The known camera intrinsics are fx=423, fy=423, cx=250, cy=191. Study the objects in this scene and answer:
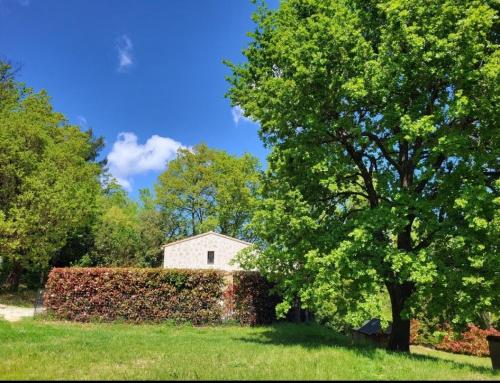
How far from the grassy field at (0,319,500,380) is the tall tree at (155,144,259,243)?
37334 millimetres

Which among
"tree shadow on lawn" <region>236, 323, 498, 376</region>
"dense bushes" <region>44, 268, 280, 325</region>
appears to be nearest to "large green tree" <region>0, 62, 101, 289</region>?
"dense bushes" <region>44, 268, 280, 325</region>

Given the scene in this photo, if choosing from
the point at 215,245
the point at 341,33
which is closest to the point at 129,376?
the point at 341,33

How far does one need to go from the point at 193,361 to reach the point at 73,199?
2103 cm

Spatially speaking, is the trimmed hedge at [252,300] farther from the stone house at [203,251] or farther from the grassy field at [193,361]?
the stone house at [203,251]

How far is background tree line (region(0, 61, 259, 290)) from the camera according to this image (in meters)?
25.7

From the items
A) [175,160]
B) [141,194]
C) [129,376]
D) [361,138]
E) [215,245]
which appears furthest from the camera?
[141,194]

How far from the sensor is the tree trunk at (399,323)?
13422 millimetres

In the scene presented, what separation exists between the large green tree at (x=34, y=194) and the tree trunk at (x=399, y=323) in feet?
66.4

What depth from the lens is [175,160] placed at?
53500 millimetres

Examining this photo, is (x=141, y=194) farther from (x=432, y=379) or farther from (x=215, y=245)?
(x=432, y=379)

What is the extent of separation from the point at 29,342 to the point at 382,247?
9.67 m

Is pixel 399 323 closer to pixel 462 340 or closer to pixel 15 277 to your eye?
pixel 462 340

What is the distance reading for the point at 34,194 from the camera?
1032 inches

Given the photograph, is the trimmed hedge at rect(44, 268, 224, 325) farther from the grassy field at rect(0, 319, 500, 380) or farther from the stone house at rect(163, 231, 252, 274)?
the stone house at rect(163, 231, 252, 274)
